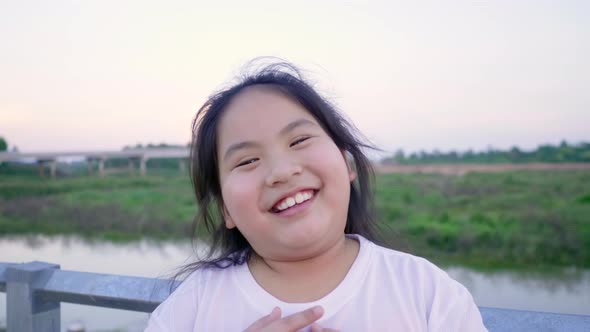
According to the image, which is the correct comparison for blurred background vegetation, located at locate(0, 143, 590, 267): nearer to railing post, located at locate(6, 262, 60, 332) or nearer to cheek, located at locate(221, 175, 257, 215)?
railing post, located at locate(6, 262, 60, 332)

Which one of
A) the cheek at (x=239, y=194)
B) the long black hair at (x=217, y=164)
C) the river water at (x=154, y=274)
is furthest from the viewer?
the river water at (x=154, y=274)

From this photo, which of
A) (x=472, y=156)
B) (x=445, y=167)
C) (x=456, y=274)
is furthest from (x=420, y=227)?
(x=472, y=156)

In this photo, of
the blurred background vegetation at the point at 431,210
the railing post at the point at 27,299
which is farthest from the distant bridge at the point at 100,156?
the railing post at the point at 27,299

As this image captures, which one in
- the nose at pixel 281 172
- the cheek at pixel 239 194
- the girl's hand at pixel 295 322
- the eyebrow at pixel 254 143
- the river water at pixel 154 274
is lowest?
the river water at pixel 154 274

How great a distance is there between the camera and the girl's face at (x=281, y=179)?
3.72 feet

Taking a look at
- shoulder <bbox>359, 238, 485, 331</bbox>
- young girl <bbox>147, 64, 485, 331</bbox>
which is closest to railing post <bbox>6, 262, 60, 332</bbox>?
young girl <bbox>147, 64, 485, 331</bbox>

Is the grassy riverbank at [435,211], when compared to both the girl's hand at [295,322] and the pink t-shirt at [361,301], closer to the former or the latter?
the pink t-shirt at [361,301]

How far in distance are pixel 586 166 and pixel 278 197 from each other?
39.2 feet

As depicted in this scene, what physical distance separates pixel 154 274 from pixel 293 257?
3.99m

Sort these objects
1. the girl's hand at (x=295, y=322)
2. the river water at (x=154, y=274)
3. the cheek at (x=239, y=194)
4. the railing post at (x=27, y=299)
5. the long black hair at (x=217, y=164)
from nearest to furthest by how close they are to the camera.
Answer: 1. the girl's hand at (x=295, y=322)
2. the cheek at (x=239, y=194)
3. the long black hair at (x=217, y=164)
4. the railing post at (x=27, y=299)
5. the river water at (x=154, y=274)

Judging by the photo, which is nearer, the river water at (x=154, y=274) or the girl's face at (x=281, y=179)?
the girl's face at (x=281, y=179)

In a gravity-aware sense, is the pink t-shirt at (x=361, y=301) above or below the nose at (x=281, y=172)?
below

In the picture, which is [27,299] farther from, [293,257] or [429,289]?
[429,289]

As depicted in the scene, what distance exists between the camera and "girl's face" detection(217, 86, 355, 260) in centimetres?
113
